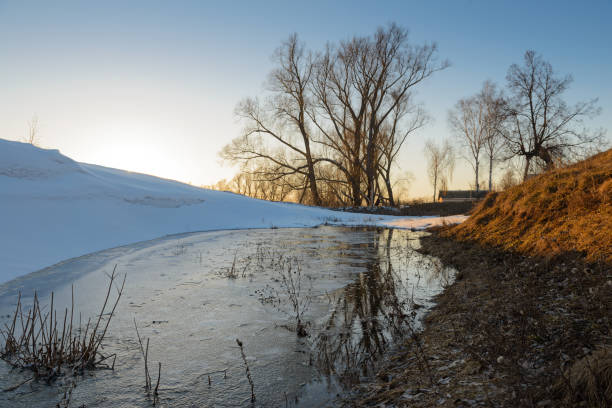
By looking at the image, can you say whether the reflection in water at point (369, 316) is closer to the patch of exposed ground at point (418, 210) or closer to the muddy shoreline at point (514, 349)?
the muddy shoreline at point (514, 349)

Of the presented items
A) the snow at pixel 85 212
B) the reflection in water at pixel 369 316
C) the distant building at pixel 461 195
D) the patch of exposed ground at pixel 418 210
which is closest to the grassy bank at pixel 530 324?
the reflection in water at pixel 369 316

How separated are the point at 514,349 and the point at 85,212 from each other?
14248 mm

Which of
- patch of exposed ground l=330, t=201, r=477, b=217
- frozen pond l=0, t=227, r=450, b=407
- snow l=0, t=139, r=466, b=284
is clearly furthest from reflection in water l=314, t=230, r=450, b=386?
patch of exposed ground l=330, t=201, r=477, b=217

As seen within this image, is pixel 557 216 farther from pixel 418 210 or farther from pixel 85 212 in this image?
pixel 418 210

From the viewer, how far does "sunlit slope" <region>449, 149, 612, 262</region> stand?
5703mm

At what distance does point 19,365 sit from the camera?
3543mm

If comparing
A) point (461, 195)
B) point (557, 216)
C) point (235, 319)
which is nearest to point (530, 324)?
point (235, 319)

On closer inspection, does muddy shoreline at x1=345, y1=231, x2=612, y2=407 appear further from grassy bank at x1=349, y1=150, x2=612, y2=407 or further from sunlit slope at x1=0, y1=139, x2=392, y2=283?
sunlit slope at x1=0, y1=139, x2=392, y2=283

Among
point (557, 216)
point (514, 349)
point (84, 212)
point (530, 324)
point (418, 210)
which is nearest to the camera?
point (514, 349)

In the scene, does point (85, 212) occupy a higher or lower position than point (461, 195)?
lower

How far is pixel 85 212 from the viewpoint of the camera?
13.1 m

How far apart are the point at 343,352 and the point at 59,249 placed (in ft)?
31.1

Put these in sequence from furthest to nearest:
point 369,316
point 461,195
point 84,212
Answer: point 461,195 < point 84,212 < point 369,316

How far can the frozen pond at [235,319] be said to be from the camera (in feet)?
10.7
